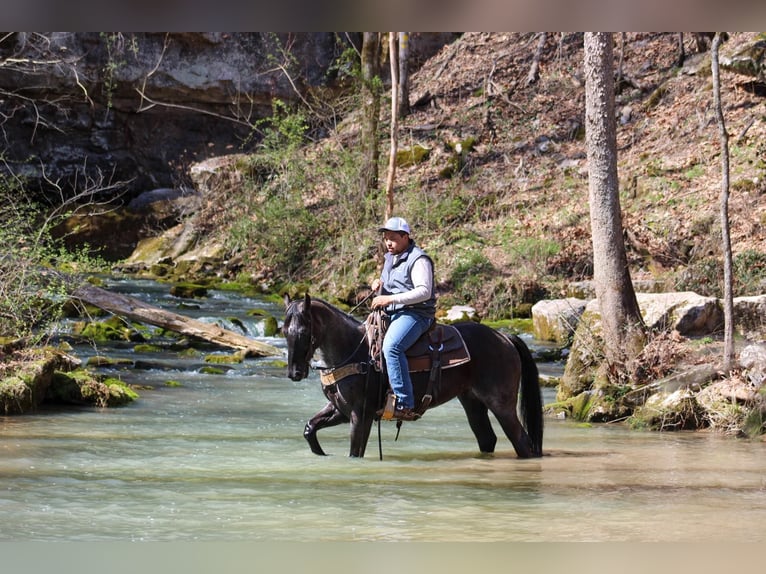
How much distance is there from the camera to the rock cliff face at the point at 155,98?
31453 millimetres

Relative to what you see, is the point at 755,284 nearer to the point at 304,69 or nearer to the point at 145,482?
the point at 145,482

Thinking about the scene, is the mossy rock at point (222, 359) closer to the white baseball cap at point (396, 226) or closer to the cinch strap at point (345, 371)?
the cinch strap at point (345, 371)

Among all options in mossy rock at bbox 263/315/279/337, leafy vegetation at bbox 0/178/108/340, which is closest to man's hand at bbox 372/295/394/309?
leafy vegetation at bbox 0/178/108/340

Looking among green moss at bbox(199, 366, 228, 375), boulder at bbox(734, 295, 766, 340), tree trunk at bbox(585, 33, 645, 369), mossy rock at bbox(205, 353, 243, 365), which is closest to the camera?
tree trunk at bbox(585, 33, 645, 369)

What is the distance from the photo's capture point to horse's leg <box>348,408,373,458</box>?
26.4 ft

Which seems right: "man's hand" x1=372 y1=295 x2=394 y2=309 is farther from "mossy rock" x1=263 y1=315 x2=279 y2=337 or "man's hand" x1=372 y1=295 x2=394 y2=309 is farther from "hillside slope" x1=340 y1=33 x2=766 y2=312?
"hillside slope" x1=340 y1=33 x2=766 y2=312

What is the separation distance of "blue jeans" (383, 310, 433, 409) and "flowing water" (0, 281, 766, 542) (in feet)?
2.01

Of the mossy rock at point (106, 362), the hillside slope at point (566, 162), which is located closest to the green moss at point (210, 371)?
the mossy rock at point (106, 362)

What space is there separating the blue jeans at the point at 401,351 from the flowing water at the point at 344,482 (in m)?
0.61

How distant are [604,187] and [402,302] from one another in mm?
4976

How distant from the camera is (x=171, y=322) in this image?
52.0 ft

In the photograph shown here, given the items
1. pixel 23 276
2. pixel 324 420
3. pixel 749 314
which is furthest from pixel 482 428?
pixel 749 314

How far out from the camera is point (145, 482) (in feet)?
23.5

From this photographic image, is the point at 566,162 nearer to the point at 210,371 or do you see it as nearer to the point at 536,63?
the point at 536,63
